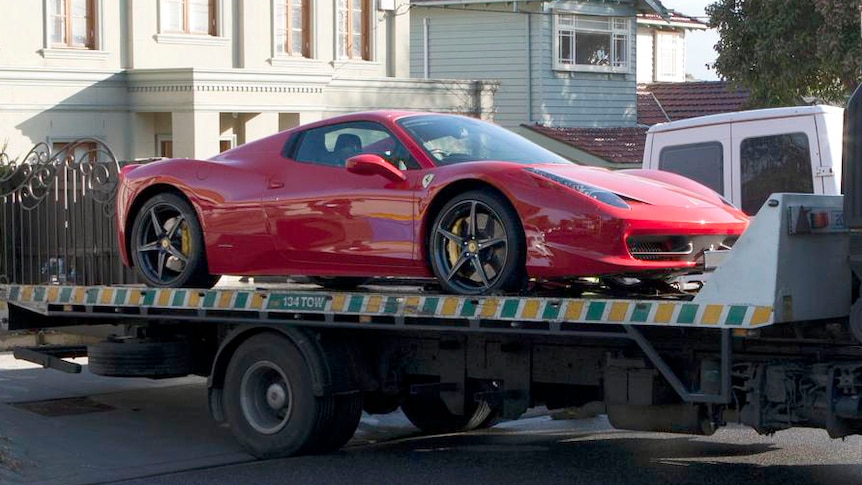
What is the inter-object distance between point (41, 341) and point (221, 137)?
12618mm

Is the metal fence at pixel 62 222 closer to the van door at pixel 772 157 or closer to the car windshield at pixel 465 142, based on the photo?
the car windshield at pixel 465 142

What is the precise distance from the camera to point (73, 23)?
2252cm

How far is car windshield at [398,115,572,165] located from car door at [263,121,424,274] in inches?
7.5

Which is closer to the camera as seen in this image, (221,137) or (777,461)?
(777,461)

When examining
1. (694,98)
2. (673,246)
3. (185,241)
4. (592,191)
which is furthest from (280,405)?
(694,98)

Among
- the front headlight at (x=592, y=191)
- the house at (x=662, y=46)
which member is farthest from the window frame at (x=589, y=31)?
the front headlight at (x=592, y=191)

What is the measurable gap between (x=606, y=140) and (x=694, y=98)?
4.95m

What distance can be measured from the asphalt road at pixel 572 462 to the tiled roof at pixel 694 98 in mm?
23794

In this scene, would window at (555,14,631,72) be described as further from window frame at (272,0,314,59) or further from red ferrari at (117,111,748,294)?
red ferrari at (117,111,748,294)

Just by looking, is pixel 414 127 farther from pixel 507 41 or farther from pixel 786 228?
pixel 507 41

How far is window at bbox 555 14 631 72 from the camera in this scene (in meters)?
31.9

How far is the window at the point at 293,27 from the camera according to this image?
25.5 metres

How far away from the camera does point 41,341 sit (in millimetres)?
12188

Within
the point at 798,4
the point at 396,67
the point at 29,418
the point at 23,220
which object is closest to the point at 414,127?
the point at 29,418
